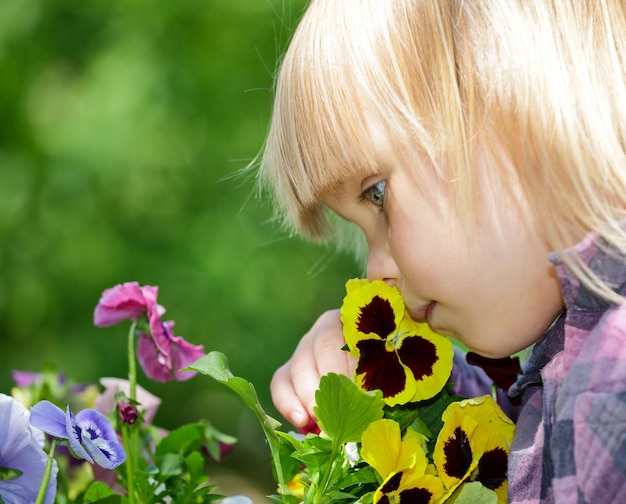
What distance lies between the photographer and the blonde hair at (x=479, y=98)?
797mm

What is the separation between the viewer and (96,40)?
292cm

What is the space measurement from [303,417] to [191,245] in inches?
73.6

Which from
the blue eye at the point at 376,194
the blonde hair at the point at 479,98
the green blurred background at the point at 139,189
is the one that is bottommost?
the green blurred background at the point at 139,189

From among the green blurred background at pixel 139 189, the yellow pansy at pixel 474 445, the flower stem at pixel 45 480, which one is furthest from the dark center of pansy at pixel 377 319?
the green blurred background at pixel 139 189

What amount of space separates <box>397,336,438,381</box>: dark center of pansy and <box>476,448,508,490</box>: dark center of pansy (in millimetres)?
89

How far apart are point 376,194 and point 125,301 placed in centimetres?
27

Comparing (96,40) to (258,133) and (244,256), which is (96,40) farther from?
(244,256)

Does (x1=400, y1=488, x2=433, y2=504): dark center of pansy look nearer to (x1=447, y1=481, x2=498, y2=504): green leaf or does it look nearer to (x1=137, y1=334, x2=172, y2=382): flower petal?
(x1=447, y1=481, x2=498, y2=504): green leaf

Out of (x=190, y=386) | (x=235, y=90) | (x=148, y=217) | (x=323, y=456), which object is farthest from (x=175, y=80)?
(x=323, y=456)

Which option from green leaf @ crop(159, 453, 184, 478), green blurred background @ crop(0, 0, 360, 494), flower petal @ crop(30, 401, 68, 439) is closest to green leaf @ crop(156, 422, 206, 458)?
green leaf @ crop(159, 453, 184, 478)

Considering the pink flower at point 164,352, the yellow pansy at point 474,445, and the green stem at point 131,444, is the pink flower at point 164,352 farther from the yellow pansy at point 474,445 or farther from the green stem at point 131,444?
the yellow pansy at point 474,445

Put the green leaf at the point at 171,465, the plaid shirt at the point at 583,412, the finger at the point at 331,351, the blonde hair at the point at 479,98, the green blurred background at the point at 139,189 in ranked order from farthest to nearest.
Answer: the green blurred background at the point at 139,189 → the finger at the point at 331,351 → the green leaf at the point at 171,465 → the blonde hair at the point at 479,98 → the plaid shirt at the point at 583,412

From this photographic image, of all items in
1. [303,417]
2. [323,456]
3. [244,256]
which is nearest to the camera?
[323,456]

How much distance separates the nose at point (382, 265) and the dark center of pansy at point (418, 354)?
0.23 feet
